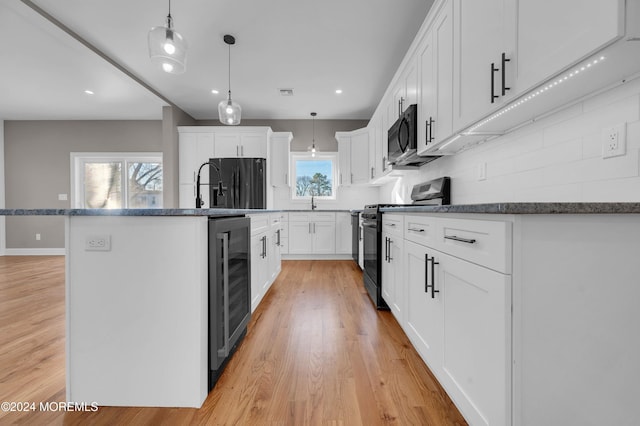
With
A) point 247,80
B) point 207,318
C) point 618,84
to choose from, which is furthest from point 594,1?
point 247,80

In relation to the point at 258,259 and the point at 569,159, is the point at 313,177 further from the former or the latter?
the point at 569,159

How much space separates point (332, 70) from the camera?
386 cm

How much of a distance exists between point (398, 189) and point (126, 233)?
11.9 ft

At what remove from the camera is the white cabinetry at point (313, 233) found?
506 centimetres

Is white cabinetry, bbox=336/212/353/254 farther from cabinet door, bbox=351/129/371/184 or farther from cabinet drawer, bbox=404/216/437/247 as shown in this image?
cabinet drawer, bbox=404/216/437/247

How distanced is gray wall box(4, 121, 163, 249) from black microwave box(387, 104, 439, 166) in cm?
514

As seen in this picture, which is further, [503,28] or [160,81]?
[160,81]

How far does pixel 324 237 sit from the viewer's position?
506 cm

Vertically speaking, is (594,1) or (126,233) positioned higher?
(594,1)

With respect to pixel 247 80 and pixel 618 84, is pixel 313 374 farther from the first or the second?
pixel 247 80

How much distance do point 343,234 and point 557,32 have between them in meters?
4.15

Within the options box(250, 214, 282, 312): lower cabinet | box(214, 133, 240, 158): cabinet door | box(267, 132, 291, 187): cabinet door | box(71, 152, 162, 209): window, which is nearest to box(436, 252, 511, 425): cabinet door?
box(250, 214, 282, 312): lower cabinet

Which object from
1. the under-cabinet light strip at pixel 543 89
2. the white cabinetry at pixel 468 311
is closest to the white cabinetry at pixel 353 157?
the under-cabinet light strip at pixel 543 89

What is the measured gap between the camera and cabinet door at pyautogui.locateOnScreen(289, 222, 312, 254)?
5.07m
